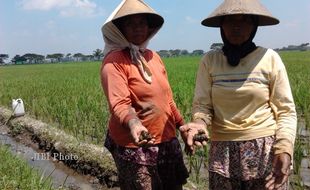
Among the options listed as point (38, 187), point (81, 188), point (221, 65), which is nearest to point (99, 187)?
point (81, 188)

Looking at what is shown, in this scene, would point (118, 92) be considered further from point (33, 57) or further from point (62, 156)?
point (33, 57)

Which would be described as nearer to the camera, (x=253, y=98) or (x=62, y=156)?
(x=253, y=98)

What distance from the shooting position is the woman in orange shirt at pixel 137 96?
1979 mm

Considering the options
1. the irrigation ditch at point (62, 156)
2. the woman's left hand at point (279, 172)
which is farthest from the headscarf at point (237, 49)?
the irrigation ditch at point (62, 156)

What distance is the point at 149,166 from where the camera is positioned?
2062 millimetres

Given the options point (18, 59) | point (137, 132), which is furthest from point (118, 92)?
point (18, 59)

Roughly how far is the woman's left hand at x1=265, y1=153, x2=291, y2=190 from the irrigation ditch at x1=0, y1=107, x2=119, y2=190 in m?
2.03

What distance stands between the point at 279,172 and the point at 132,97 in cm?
76

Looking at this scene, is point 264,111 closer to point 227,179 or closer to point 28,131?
point 227,179

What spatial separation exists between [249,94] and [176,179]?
0.73m

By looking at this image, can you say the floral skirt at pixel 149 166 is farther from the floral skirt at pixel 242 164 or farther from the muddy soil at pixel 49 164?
the muddy soil at pixel 49 164

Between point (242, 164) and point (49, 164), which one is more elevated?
point (242, 164)

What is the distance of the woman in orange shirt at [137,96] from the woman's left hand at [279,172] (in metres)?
0.56

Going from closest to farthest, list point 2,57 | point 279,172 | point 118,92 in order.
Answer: point 279,172, point 118,92, point 2,57
